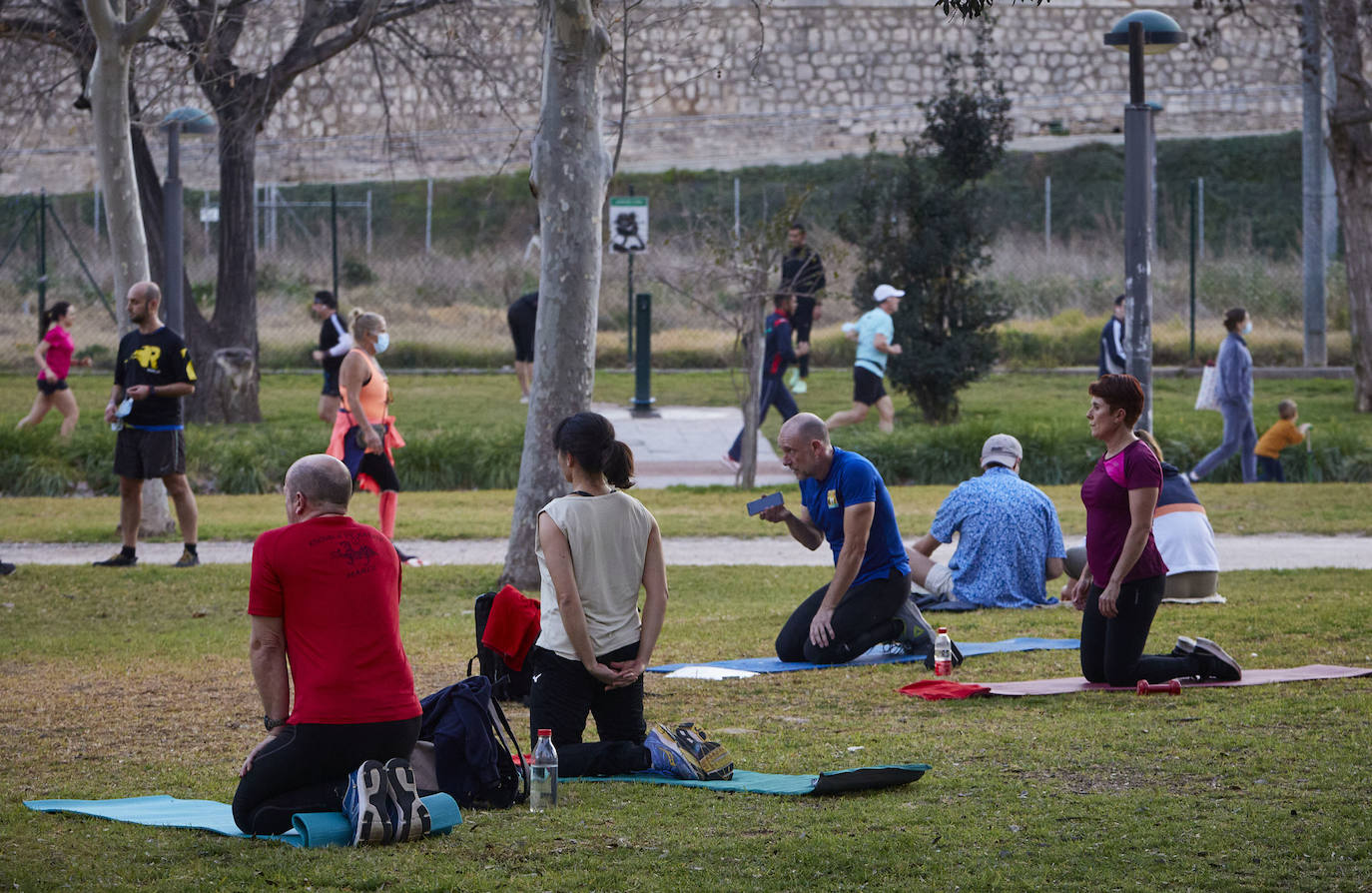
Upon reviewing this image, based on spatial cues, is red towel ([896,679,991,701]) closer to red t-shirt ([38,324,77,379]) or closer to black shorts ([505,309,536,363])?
red t-shirt ([38,324,77,379])

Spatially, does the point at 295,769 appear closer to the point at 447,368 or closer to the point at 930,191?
the point at 930,191

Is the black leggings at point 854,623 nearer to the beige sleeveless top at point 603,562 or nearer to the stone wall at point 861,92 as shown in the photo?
the beige sleeveless top at point 603,562

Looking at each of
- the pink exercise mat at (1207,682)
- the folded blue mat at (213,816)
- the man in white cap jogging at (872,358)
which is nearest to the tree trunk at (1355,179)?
the man in white cap jogging at (872,358)

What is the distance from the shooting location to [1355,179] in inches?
829

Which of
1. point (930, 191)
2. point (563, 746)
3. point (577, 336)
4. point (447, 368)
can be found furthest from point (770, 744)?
point (447, 368)

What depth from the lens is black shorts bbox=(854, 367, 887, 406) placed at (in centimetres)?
1780

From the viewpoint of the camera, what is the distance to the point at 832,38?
4562 centimetres

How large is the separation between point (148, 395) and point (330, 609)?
656 cm

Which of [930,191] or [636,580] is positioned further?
[930,191]

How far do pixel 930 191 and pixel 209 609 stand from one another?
11.9 meters

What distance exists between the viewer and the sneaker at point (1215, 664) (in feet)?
23.9

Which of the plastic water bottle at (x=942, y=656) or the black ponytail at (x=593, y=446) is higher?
the black ponytail at (x=593, y=446)

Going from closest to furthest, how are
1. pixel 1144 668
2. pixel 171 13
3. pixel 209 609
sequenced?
1. pixel 1144 668
2. pixel 209 609
3. pixel 171 13

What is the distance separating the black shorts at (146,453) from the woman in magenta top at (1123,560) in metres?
6.46
